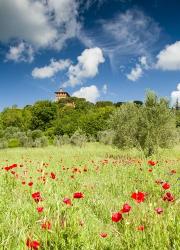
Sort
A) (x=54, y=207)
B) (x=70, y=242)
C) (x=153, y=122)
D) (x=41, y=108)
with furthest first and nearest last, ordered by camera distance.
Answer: (x=41, y=108), (x=153, y=122), (x=54, y=207), (x=70, y=242)

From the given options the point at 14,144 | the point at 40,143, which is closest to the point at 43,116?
the point at 14,144

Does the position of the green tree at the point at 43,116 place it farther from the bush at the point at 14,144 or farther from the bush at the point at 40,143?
the bush at the point at 40,143

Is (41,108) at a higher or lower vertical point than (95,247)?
higher

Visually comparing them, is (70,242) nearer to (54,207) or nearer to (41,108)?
(54,207)

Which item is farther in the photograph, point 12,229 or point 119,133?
point 119,133

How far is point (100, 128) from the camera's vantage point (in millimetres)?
63281

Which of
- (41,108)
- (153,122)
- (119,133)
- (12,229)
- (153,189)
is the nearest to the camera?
(12,229)

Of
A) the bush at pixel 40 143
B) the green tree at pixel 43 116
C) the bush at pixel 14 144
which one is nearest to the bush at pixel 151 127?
the bush at pixel 40 143

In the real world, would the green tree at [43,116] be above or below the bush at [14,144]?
above

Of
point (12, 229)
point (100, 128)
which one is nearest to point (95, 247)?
point (12, 229)

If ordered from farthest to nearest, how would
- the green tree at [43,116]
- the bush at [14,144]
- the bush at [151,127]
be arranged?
the green tree at [43,116] < the bush at [14,144] < the bush at [151,127]

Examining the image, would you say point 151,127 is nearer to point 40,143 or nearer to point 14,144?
point 40,143

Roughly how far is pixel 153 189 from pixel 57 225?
4.57 meters

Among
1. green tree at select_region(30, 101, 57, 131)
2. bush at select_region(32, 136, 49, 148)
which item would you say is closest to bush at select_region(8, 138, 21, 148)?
bush at select_region(32, 136, 49, 148)
